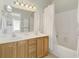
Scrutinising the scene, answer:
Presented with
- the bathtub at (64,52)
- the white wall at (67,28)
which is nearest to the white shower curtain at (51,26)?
the bathtub at (64,52)

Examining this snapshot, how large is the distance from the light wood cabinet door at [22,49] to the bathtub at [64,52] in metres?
1.19

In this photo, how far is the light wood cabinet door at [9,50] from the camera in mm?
1750

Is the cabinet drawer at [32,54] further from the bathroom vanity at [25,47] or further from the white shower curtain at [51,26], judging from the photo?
the white shower curtain at [51,26]

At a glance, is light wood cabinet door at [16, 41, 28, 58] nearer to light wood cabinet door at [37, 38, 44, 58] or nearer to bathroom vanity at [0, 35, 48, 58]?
bathroom vanity at [0, 35, 48, 58]

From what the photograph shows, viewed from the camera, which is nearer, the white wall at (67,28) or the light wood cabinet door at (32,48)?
the light wood cabinet door at (32,48)

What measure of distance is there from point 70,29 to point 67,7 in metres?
0.78

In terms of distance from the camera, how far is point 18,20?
2.62m

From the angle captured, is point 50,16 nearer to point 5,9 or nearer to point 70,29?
point 70,29


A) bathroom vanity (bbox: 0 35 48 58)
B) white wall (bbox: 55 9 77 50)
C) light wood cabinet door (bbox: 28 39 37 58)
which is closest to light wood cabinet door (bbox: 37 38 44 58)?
bathroom vanity (bbox: 0 35 48 58)

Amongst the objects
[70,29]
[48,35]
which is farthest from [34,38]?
[70,29]

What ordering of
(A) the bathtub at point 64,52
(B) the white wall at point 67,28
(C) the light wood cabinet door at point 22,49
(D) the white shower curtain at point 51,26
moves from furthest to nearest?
(D) the white shower curtain at point 51,26 → (B) the white wall at point 67,28 → (A) the bathtub at point 64,52 → (C) the light wood cabinet door at point 22,49

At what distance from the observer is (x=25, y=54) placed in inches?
88.4

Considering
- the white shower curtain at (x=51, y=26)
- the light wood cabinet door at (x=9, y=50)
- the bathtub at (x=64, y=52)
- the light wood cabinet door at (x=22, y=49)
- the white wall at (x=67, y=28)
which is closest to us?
the light wood cabinet door at (x=9, y=50)

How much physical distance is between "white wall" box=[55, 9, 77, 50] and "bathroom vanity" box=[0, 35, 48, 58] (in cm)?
62
